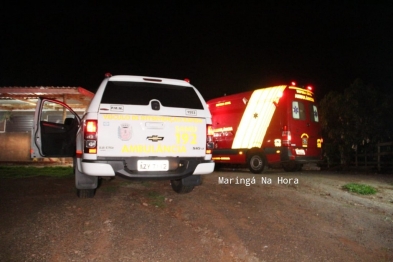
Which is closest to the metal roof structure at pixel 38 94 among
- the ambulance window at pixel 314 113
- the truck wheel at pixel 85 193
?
the truck wheel at pixel 85 193

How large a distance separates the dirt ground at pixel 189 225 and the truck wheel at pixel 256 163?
3.63 m

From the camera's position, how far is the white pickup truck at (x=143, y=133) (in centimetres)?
407

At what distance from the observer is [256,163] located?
9859 millimetres

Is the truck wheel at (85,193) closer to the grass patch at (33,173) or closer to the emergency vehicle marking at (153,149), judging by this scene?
the emergency vehicle marking at (153,149)

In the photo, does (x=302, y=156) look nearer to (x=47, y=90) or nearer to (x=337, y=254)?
(x=337, y=254)

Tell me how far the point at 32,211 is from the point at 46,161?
9886mm

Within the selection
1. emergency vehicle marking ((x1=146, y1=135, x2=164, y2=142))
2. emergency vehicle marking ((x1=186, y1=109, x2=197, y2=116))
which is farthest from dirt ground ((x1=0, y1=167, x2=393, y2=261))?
emergency vehicle marking ((x1=186, y1=109, x2=197, y2=116))

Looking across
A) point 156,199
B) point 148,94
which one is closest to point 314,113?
point 156,199

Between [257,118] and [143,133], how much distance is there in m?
6.08

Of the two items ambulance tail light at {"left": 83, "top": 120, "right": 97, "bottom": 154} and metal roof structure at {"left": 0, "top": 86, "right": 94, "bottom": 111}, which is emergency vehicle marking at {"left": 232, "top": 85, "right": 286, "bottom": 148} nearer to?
metal roof structure at {"left": 0, "top": 86, "right": 94, "bottom": 111}

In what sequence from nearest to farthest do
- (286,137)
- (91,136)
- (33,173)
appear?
(91,136)
(33,173)
(286,137)

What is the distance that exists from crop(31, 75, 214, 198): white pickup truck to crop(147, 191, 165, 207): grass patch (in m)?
0.46

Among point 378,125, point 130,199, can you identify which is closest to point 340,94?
point 378,125

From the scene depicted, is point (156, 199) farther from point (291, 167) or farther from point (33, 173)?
point (291, 167)
